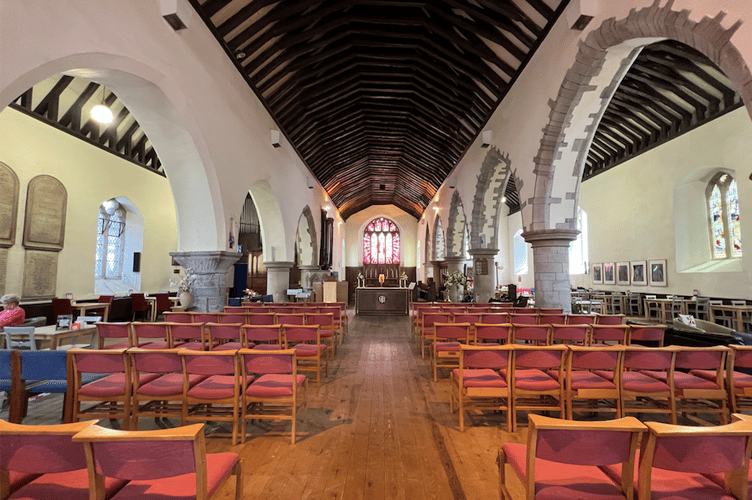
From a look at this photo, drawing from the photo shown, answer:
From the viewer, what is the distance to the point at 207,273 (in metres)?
5.92

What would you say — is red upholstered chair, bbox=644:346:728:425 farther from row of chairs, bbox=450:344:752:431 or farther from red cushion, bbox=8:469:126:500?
red cushion, bbox=8:469:126:500

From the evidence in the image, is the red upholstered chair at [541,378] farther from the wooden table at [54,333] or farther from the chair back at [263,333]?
the wooden table at [54,333]

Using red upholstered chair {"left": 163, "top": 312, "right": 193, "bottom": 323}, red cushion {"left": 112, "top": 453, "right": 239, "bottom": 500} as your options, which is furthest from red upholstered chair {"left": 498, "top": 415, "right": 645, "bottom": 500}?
red upholstered chair {"left": 163, "top": 312, "right": 193, "bottom": 323}

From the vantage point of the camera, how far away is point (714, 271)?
845 centimetres

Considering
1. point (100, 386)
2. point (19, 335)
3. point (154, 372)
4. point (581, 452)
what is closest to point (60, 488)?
point (154, 372)

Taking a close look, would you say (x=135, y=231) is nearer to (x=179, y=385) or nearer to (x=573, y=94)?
(x=179, y=385)

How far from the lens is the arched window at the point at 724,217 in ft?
27.9

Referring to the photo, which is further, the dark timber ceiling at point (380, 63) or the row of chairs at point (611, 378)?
the dark timber ceiling at point (380, 63)

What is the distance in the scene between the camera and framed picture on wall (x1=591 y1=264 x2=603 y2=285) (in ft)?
40.0

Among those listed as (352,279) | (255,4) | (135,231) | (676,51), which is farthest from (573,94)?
(352,279)

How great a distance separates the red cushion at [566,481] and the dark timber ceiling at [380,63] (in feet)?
19.3

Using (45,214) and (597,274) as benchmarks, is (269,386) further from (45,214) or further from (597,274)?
(597,274)

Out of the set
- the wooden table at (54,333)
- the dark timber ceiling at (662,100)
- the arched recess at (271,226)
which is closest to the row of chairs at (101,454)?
the wooden table at (54,333)

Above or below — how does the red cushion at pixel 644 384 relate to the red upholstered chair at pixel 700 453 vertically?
below
